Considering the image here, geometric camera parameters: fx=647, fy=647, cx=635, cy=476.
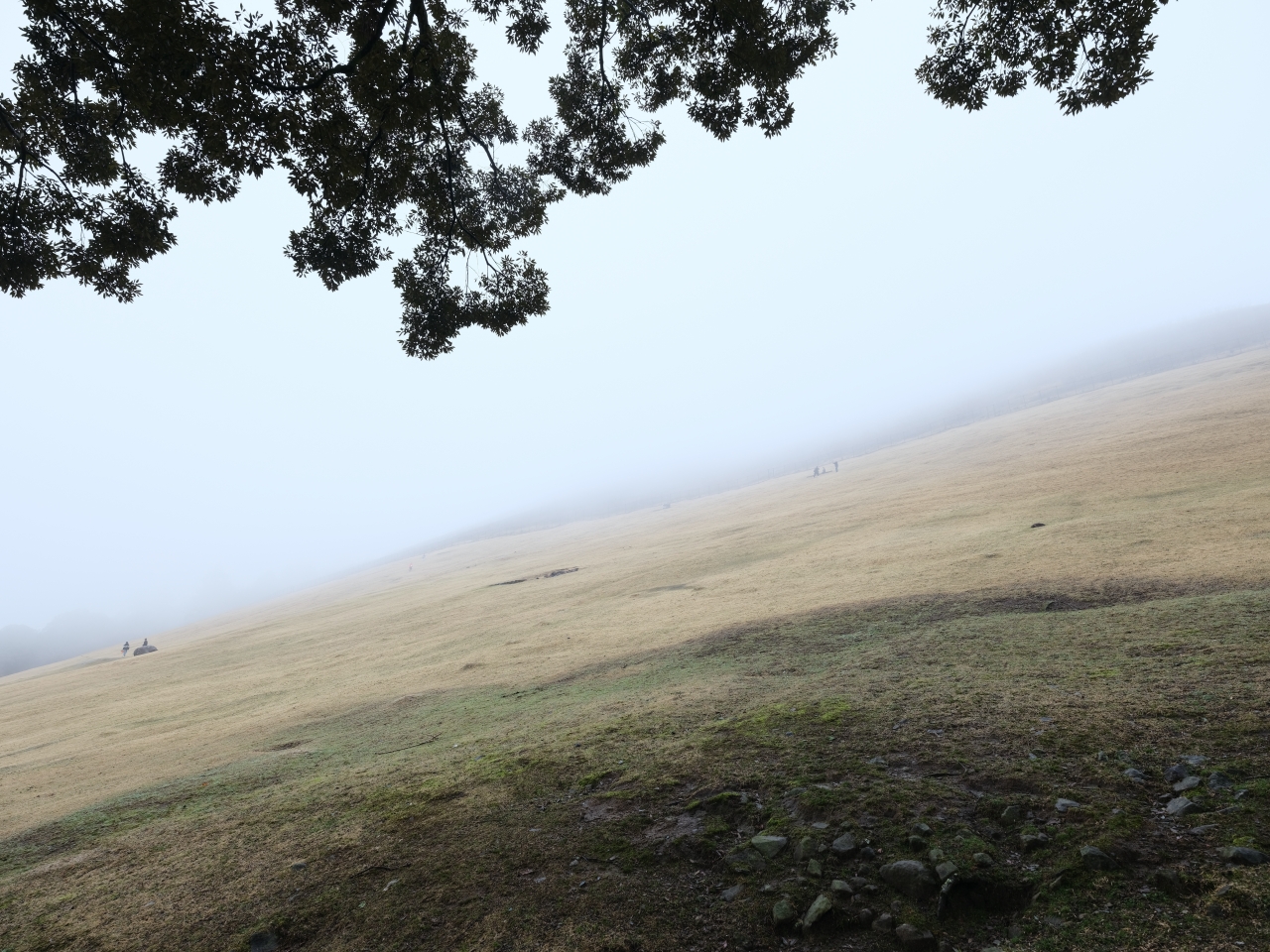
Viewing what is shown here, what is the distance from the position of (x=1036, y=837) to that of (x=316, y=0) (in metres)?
9.05

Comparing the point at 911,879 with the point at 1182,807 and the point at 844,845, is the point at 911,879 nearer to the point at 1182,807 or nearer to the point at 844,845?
the point at 844,845

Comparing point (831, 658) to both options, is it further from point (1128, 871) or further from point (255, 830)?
point (255, 830)

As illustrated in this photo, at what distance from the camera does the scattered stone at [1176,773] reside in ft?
13.0

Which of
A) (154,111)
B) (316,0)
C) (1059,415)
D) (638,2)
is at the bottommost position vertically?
(1059,415)

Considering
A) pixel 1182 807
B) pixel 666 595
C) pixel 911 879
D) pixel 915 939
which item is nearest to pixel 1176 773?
pixel 1182 807

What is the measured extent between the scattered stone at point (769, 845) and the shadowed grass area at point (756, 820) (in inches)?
1.9

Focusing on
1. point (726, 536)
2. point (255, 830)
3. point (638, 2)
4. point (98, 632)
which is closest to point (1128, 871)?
point (255, 830)

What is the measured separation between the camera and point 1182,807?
3.60 metres

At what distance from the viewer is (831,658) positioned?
8812mm

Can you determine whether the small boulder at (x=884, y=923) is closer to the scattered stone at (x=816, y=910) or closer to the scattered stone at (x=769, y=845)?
the scattered stone at (x=816, y=910)

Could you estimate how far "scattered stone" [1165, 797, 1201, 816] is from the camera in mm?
3557

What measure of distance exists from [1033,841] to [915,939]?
101 cm

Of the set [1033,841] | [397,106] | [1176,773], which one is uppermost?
[397,106]

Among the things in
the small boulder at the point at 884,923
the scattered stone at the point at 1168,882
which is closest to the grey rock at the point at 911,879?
the small boulder at the point at 884,923
